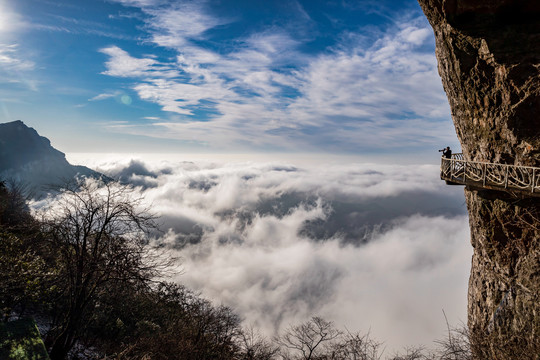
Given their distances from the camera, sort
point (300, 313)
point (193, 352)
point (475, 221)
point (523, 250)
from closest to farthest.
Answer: point (523, 250), point (193, 352), point (475, 221), point (300, 313)

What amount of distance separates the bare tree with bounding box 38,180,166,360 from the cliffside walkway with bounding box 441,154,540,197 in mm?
17665

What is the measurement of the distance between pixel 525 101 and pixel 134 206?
22.1m

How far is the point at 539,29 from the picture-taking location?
14.6 m

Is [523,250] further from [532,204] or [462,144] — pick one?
[462,144]

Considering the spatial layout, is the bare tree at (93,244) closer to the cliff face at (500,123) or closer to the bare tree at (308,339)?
the bare tree at (308,339)

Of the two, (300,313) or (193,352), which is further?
(300,313)

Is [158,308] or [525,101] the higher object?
[525,101]

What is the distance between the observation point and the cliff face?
14344 millimetres

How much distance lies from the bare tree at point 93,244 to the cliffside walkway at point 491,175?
58.0ft

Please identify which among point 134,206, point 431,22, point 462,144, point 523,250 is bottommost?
point 523,250

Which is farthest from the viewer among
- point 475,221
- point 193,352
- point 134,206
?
point 475,221

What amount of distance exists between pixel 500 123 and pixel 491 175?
12.3 feet

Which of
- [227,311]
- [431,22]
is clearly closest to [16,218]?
[227,311]

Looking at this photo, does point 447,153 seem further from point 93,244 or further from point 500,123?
point 93,244
